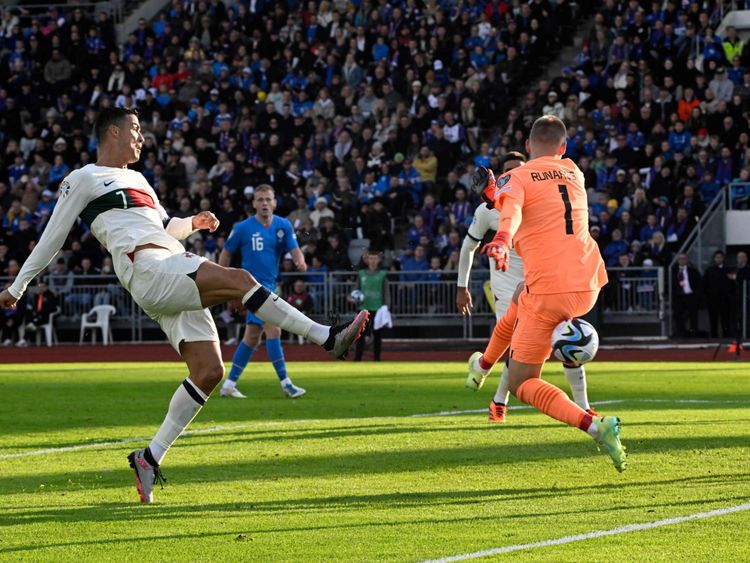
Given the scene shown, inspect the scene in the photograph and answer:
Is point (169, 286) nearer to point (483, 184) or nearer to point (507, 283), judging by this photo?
point (483, 184)

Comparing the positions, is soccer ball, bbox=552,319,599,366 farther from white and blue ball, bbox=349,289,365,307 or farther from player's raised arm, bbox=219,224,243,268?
white and blue ball, bbox=349,289,365,307

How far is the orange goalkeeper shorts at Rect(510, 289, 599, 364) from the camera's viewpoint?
8758 millimetres

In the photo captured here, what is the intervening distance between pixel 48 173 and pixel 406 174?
1030 centimetres

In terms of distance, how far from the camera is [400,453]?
10.4m

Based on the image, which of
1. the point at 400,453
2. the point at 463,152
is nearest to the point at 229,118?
the point at 463,152

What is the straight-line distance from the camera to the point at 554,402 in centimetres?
854

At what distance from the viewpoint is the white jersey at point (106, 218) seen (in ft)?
27.2

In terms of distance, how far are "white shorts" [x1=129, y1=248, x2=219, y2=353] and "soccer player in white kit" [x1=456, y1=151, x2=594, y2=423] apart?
2889 mm

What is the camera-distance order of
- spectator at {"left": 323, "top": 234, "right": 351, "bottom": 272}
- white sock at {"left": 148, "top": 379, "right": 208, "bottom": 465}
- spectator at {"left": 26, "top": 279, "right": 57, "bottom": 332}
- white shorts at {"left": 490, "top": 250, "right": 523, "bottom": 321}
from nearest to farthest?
white sock at {"left": 148, "top": 379, "right": 208, "bottom": 465}, white shorts at {"left": 490, "top": 250, "right": 523, "bottom": 321}, spectator at {"left": 323, "top": 234, "right": 351, "bottom": 272}, spectator at {"left": 26, "top": 279, "right": 57, "bottom": 332}

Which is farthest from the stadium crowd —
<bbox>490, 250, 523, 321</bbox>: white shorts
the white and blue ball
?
<bbox>490, 250, 523, 321</bbox>: white shorts

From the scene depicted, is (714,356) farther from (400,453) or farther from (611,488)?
(611,488)

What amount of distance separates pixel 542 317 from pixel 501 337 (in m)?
2.71

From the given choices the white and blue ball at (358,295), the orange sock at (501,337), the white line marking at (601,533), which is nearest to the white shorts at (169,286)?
the white line marking at (601,533)

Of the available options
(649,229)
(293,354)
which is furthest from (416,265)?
(649,229)
